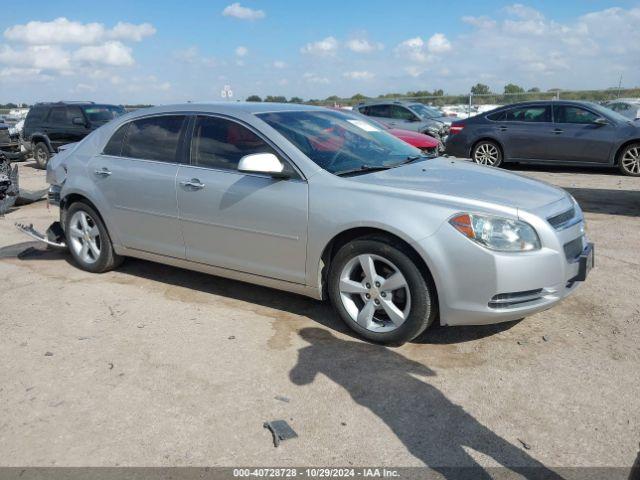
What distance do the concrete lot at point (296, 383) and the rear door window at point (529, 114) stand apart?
296 inches

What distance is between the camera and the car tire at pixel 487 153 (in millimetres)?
12258

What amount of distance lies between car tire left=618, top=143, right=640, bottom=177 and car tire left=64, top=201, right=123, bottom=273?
9.58m

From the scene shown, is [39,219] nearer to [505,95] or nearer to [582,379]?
[582,379]

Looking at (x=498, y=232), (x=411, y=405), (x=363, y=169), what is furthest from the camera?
(x=363, y=169)

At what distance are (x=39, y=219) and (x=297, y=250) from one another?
5.92 m

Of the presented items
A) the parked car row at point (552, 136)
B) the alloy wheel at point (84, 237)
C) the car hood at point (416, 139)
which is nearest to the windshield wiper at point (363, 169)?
the alloy wheel at point (84, 237)

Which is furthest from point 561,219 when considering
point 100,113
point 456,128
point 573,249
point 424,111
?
point 424,111

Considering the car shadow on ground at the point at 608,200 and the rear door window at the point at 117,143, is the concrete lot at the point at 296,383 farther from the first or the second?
the car shadow on ground at the point at 608,200

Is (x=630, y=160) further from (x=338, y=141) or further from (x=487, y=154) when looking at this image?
(x=338, y=141)

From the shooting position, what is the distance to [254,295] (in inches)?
196

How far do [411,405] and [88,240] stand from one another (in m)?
3.88

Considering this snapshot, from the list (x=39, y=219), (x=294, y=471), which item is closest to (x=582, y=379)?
(x=294, y=471)

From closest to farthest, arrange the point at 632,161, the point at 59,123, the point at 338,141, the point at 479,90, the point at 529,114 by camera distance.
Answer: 1. the point at 338,141
2. the point at 632,161
3. the point at 529,114
4. the point at 59,123
5. the point at 479,90

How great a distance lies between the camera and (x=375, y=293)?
3838mm
